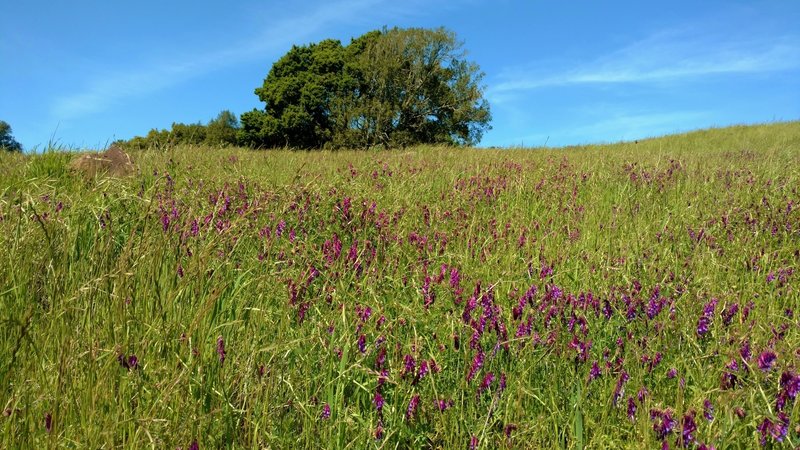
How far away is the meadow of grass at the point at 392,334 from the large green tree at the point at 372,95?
81.5ft

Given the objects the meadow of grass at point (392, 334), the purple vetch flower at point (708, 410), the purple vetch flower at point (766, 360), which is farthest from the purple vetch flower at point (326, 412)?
the purple vetch flower at point (766, 360)

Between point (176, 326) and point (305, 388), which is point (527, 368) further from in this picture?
point (176, 326)

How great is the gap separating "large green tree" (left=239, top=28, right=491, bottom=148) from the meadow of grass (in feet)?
81.5

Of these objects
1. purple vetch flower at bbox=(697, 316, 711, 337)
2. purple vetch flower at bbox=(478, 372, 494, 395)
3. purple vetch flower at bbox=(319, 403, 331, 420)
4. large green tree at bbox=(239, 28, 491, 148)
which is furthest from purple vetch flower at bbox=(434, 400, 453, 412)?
large green tree at bbox=(239, 28, 491, 148)

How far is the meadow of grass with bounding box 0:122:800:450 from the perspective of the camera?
1939 mm

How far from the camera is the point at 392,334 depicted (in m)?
2.79

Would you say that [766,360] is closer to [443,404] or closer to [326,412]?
[443,404]

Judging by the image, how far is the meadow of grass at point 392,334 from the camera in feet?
6.36

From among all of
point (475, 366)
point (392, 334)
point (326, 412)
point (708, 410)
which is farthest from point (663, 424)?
point (392, 334)

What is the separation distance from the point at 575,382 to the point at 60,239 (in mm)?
2869

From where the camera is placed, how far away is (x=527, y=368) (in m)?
2.43

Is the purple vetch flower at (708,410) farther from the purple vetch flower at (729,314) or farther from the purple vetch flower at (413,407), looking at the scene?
the purple vetch flower at (413,407)

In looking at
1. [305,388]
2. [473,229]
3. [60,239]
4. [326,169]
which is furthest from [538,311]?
[326,169]

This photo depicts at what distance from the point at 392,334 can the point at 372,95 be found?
29569 mm
